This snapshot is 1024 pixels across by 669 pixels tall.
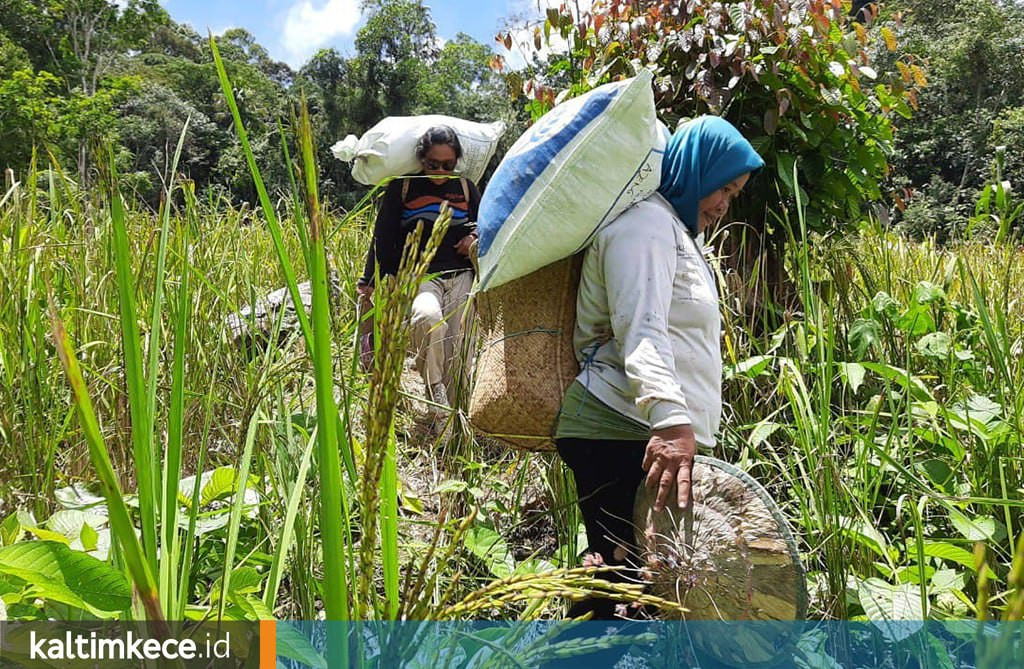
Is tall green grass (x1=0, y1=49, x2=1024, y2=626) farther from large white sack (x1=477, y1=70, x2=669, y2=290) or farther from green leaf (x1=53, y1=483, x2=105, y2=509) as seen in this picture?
large white sack (x1=477, y1=70, x2=669, y2=290)

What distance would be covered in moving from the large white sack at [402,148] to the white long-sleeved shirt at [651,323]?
158cm

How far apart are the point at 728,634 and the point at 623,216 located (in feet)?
2.73

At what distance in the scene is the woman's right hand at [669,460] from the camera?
1.42 metres

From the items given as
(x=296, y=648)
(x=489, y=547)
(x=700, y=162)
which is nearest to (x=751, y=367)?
(x=700, y=162)

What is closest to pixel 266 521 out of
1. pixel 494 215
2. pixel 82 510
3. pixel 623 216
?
pixel 82 510

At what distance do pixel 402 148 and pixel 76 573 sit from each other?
93.2 inches

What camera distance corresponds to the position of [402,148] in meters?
3.04

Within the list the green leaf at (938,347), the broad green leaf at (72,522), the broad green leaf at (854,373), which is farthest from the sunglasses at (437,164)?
the broad green leaf at (72,522)

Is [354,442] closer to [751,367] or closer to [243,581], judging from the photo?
[243,581]

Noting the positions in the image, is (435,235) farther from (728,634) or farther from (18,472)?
(18,472)

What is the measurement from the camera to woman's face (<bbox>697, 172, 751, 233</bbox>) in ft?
5.70

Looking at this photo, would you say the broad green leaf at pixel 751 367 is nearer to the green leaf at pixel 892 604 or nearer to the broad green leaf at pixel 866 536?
the broad green leaf at pixel 866 536

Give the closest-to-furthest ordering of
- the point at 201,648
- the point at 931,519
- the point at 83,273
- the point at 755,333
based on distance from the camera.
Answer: the point at 201,648 → the point at 931,519 → the point at 83,273 → the point at 755,333

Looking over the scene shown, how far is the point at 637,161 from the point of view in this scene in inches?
62.6
